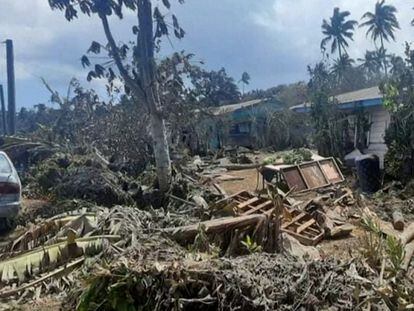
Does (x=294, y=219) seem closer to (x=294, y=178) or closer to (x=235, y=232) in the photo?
(x=235, y=232)

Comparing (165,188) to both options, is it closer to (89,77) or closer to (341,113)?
(89,77)

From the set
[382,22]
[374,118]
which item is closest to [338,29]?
[382,22]

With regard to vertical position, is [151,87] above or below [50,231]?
above

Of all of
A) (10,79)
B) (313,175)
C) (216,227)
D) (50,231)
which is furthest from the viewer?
(10,79)

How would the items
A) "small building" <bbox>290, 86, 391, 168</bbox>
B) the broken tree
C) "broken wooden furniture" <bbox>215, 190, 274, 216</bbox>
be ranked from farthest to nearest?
"small building" <bbox>290, 86, 391, 168</bbox>
the broken tree
"broken wooden furniture" <bbox>215, 190, 274, 216</bbox>

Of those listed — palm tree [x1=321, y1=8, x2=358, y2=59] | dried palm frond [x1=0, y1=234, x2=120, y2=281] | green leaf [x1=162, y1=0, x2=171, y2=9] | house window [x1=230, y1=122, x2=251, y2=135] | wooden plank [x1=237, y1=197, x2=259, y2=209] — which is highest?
palm tree [x1=321, y1=8, x2=358, y2=59]

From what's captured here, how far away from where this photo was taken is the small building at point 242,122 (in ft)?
102

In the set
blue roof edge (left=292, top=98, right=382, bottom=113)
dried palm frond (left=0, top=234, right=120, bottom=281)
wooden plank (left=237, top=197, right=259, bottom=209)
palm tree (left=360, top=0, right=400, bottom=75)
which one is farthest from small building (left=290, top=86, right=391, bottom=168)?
palm tree (left=360, top=0, right=400, bottom=75)

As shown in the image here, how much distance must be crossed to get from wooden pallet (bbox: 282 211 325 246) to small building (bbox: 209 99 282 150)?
2189cm

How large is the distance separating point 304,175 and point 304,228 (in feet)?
16.0

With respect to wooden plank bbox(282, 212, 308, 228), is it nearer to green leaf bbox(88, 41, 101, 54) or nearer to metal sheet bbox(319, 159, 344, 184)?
metal sheet bbox(319, 159, 344, 184)

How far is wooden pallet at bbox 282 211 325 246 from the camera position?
23.9 feet

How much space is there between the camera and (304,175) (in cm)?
1247

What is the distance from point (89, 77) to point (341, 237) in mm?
7531
